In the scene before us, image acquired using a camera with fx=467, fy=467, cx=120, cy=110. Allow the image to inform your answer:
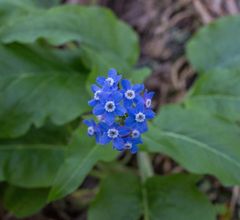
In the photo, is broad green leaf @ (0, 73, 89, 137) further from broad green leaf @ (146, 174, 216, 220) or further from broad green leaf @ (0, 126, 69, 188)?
broad green leaf @ (146, 174, 216, 220)

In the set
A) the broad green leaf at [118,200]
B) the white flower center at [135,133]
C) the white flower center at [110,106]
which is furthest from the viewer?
the broad green leaf at [118,200]

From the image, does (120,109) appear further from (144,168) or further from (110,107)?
(144,168)

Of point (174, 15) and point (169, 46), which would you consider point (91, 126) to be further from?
point (174, 15)

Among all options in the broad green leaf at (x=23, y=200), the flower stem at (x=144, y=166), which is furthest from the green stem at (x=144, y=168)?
the broad green leaf at (x=23, y=200)

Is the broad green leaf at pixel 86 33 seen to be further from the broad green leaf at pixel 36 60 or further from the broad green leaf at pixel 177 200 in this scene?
the broad green leaf at pixel 177 200

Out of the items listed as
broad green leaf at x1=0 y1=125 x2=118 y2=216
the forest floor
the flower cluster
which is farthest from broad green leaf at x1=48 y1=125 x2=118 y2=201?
the forest floor

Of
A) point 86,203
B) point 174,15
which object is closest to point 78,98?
point 86,203

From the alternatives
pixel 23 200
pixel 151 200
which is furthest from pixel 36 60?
pixel 151 200
